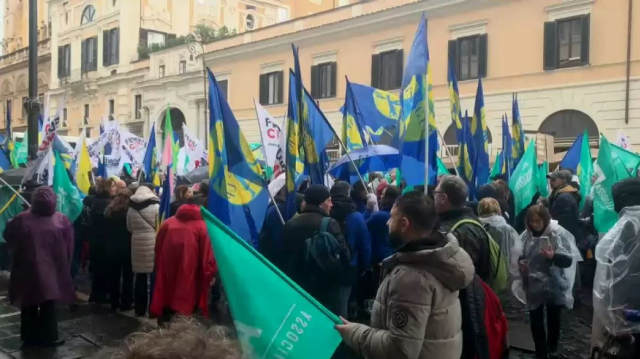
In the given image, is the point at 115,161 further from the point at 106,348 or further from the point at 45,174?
the point at 106,348

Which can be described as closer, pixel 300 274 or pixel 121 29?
pixel 300 274

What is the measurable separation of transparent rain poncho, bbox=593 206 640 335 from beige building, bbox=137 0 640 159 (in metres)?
14.0

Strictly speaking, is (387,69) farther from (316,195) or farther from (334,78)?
(316,195)

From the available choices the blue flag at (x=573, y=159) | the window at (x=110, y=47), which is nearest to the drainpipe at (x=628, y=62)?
the blue flag at (x=573, y=159)

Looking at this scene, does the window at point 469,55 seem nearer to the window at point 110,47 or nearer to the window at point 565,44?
the window at point 565,44

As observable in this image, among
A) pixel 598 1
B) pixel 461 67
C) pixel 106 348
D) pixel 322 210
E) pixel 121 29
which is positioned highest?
pixel 121 29

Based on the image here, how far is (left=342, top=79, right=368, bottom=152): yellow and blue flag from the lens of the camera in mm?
9680

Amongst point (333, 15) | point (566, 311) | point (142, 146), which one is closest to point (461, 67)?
point (333, 15)

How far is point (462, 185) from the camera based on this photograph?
12.7 ft

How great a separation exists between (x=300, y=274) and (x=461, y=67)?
60.5ft

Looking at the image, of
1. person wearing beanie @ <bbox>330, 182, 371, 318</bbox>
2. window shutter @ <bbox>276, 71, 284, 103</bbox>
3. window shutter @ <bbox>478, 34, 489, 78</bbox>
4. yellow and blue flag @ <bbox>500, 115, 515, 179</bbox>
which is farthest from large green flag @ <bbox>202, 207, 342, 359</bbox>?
window shutter @ <bbox>276, 71, 284, 103</bbox>

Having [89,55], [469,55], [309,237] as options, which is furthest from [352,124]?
[89,55]

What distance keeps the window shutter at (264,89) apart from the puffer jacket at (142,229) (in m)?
21.6

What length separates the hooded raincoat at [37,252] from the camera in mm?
5734
